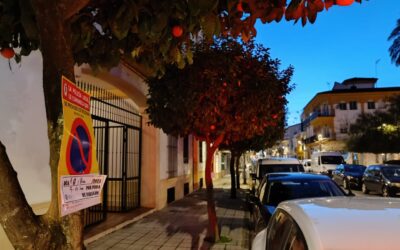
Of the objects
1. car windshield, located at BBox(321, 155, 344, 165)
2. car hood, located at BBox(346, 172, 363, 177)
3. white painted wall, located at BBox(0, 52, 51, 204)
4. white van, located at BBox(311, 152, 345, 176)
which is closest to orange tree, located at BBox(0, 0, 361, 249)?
white painted wall, located at BBox(0, 52, 51, 204)

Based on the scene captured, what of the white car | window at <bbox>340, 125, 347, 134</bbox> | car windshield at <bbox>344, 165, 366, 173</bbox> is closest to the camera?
the white car

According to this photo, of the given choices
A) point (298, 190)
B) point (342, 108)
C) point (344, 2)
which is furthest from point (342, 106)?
point (344, 2)

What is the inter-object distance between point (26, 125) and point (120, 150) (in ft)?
19.4

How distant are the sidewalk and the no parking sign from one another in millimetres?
5806

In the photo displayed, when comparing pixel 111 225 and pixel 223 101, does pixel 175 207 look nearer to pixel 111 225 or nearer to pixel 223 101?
pixel 111 225

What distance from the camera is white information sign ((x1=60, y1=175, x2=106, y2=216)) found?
93.5 inches

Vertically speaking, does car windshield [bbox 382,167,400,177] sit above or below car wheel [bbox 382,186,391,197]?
above

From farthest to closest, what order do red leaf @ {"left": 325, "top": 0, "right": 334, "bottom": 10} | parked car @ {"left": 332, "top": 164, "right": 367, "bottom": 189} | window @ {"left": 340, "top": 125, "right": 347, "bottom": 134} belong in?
window @ {"left": 340, "top": 125, "right": 347, "bottom": 134} < parked car @ {"left": 332, "top": 164, "right": 367, "bottom": 189} < red leaf @ {"left": 325, "top": 0, "right": 334, "bottom": 10}

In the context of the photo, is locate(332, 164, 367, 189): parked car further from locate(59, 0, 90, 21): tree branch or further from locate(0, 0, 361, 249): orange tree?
locate(59, 0, 90, 21): tree branch

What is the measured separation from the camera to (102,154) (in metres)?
10.9

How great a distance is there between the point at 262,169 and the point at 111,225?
21.4 ft

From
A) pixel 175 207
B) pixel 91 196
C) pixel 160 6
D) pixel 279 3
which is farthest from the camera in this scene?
pixel 175 207

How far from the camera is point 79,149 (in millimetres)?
2566

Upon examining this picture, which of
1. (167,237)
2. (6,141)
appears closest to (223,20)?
(6,141)
